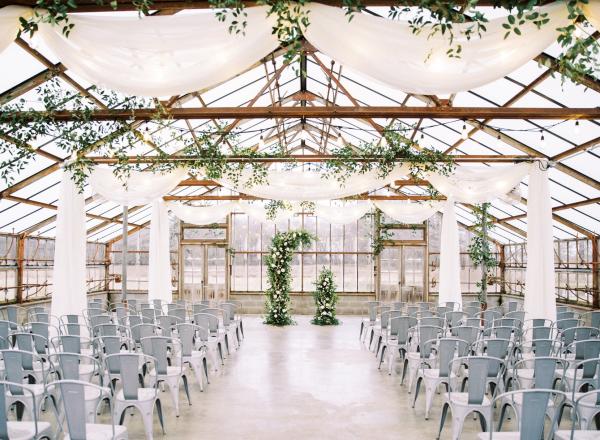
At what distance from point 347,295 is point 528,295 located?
879cm

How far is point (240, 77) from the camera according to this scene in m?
10.3

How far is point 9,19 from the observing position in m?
4.35

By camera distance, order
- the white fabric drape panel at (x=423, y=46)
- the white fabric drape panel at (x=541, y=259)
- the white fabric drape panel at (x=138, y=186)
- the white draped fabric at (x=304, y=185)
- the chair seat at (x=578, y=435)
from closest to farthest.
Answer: the chair seat at (x=578, y=435) → the white fabric drape panel at (x=423, y=46) → the white fabric drape panel at (x=541, y=259) → the white fabric drape panel at (x=138, y=186) → the white draped fabric at (x=304, y=185)

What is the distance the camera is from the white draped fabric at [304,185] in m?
10.2

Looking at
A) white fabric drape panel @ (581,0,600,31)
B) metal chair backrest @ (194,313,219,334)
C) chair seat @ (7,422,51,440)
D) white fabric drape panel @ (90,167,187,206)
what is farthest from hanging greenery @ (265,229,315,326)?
white fabric drape panel @ (581,0,600,31)

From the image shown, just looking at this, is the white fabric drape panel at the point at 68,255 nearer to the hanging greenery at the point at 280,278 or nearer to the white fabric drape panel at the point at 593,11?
the hanging greenery at the point at 280,278

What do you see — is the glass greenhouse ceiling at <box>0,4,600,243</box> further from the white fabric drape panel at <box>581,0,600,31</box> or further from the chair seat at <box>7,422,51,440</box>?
the chair seat at <box>7,422,51,440</box>

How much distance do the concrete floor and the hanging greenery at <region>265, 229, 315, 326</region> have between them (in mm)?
4163

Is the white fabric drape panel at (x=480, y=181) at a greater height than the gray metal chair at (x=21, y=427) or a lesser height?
greater

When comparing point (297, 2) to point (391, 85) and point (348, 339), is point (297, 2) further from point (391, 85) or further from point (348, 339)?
point (348, 339)

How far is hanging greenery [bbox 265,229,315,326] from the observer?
1482 cm

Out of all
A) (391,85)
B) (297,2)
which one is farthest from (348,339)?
(297,2)

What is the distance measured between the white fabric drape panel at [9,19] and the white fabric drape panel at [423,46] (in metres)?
2.38

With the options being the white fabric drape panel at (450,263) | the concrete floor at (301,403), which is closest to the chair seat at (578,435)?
Result: the concrete floor at (301,403)
